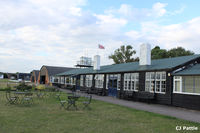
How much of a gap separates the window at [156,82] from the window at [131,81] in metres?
1.40

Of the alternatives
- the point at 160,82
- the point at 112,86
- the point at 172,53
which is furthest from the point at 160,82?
the point at 172,53

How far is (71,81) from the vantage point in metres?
33.7

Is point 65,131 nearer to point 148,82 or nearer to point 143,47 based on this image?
point 148,82

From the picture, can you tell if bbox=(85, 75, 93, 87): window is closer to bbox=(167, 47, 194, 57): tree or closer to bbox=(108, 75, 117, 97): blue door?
bbox=(108, 75, 117, 97): blue door

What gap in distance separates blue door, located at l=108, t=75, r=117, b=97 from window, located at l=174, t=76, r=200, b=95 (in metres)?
8.15

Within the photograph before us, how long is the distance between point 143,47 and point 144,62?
1465mm

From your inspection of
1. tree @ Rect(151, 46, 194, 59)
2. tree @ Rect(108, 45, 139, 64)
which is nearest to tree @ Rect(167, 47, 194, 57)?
tree @ Rect(151, 46, 194, 59)

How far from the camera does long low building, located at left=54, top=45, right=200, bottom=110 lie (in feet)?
41.7

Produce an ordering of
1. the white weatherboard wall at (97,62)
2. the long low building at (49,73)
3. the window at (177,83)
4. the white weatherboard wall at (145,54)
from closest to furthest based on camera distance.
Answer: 1. the window at (177,83)
2. the white weatherboard wall at (145,54)
3. the white weatherboard wall at (97,62)
4. the long low building at (49,73)

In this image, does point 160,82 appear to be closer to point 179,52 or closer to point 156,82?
point 156,82

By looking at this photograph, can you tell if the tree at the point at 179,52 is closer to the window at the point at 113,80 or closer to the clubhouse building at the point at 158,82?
the clubhouse building at the point at 158,82

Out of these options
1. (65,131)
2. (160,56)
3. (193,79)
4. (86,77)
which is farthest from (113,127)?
(160,56)

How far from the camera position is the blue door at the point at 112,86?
20.9 m

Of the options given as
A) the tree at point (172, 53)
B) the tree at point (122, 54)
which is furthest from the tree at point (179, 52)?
the tree at point (122, 54)
